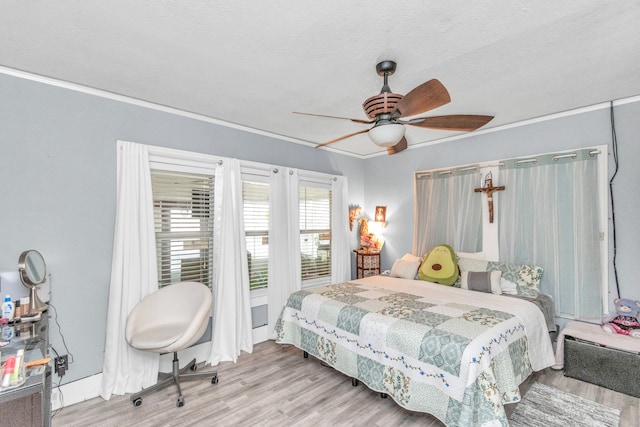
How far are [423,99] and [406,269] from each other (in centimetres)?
256

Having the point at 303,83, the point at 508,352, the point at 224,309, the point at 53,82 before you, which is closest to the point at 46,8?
the point at 53,82

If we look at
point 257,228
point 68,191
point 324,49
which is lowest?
point 257,228

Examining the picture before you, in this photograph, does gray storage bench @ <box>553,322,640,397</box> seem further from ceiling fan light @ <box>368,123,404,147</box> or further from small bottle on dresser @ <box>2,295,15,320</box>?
small bottle on dresser @ <box>2,295,15,320</box>

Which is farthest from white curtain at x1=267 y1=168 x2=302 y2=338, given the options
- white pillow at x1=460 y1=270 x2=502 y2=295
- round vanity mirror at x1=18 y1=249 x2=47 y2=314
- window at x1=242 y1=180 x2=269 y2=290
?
round vanity mirror at x1=18 y1=249 x2=47 y2=314

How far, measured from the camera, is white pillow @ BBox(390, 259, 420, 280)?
3.94m

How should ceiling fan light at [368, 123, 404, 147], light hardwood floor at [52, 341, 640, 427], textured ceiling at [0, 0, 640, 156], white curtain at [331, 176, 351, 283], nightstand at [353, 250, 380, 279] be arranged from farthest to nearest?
nightstand at [353, 250, 380, 279]
white curtain at [331, 176, 351, 283]
light hardwood floor at [52, 341, 640, 427]
ceiling fan light at [368, 123, 404, 147]
textured ceiling at [0, 0, 640, 156]

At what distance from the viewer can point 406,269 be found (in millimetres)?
3984

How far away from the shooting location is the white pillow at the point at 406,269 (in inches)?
155

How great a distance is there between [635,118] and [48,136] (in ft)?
16.8

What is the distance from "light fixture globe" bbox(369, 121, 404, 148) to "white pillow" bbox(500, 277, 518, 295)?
220 centimetres

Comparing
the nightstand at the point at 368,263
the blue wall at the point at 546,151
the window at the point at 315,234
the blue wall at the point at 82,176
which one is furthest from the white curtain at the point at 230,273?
the blue wall at the point at 546,151

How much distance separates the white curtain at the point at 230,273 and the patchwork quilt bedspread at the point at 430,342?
48 cm

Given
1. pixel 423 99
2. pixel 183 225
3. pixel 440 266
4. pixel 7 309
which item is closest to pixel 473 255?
pixel 440 266

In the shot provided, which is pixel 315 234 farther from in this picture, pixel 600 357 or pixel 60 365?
pixel 600 357
